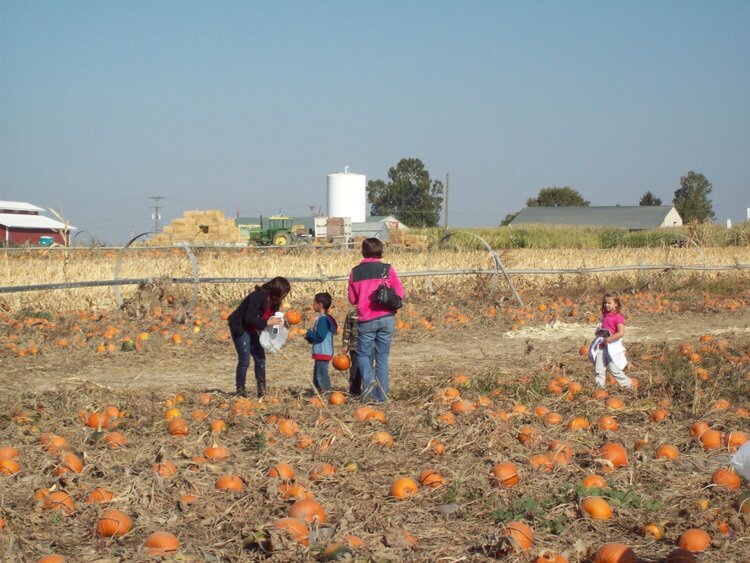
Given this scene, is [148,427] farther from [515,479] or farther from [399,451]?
[515,479]

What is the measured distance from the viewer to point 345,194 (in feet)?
173

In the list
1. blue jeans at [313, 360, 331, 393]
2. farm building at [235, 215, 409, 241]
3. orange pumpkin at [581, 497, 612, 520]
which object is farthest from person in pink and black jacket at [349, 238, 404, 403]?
farm building at [235, 215, 409, 241]

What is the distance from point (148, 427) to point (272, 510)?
7.21 feet

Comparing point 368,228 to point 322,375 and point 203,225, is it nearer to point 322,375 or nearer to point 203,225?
point 203,225

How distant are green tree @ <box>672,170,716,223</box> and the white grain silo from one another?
47.4 metres

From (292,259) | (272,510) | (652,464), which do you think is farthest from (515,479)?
(292,259)

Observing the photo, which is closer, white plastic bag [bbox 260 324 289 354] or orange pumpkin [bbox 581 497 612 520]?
orange pumpkin [bbox 581 497 612 520]

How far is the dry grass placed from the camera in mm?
15327

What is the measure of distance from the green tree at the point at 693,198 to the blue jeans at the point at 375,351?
85.4 m

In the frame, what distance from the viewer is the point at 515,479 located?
4637mm

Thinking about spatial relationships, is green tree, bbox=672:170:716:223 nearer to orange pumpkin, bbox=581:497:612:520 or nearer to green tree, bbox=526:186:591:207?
green tree, bbox=526:186:591:207

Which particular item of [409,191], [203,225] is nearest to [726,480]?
[203,225]

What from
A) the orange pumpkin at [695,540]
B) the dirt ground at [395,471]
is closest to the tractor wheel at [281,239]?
the dirt ground at [395,471]

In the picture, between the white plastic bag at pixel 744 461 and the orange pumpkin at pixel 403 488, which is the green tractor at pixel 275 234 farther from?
the white plastic bag at pixel 744 461
